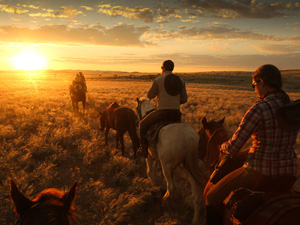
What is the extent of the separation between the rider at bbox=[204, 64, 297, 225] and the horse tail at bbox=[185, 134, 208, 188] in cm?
215

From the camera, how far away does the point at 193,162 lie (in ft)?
15.3

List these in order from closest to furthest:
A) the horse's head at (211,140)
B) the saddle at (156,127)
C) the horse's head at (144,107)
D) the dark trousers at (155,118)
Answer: the horse's head at (211,140), the saddle at (156,127), the dark trousers at (155,118), the horse's head at (144,107)

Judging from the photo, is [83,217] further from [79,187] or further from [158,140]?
[158,140]

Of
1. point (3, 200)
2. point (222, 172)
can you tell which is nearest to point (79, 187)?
point (3, 200)

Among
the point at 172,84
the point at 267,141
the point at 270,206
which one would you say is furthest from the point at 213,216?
the point at 172,84

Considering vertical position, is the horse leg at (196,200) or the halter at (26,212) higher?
the halter at (26,212)

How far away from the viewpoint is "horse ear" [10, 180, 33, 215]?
1784 mm

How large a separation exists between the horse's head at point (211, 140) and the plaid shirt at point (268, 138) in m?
1.45

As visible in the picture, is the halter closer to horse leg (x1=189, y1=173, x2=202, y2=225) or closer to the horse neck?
horse leg (x1=189, y1=173, x2=202, y2=225)

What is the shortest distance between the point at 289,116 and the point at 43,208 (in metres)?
2.64

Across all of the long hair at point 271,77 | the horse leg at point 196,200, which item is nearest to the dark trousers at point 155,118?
the horse leg at point 196,200

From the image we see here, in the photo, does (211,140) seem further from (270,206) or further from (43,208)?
(43,208)

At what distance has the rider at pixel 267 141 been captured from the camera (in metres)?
2.19

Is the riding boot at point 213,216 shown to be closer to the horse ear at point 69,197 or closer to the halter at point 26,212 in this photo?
the horse ear at point 69,197
